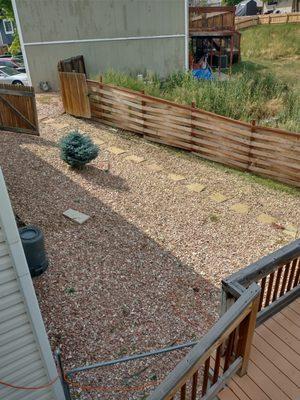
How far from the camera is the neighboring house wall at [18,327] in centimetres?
299

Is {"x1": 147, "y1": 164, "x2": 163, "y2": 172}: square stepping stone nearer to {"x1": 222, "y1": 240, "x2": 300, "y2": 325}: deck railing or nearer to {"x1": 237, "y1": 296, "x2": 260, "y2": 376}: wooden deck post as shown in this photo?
{"x1": 222, "y1": 240, "x2": 300, "y2": 325}: deck railing

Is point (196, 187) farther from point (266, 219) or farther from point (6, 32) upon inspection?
point (6, 32)

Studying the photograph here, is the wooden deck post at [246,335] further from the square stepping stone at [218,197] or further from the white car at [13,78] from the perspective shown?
the white car at [13,78]

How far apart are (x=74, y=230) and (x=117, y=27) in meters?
13.1

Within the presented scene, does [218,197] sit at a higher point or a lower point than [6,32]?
lower

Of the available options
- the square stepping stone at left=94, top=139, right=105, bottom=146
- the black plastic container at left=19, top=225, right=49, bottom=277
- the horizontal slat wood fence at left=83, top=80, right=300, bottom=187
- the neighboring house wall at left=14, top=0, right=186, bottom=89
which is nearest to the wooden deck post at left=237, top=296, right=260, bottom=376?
the black plastic container at left=19, top=225, right=49, bottom=277

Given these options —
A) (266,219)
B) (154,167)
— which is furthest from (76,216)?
(266,219)

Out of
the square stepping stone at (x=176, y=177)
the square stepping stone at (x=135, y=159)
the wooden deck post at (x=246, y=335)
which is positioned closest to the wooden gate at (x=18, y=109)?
the square stepping stone at (x=135, y=159)

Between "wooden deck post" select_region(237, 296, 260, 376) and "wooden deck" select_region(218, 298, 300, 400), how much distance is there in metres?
0.15

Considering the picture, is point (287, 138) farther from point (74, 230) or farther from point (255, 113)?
point (74, 230)

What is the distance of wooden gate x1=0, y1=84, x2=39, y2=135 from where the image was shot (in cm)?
1034

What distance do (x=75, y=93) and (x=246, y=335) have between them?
37.3 ft

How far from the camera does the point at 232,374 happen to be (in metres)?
3.36

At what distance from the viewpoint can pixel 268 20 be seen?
122ft
